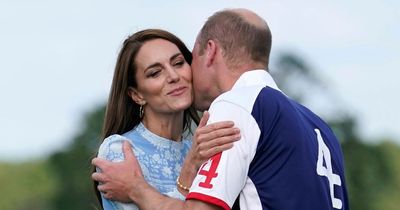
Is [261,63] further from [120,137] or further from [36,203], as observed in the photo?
[36,203]

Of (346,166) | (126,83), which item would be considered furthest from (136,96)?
(346,166)

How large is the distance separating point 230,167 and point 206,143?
0.23 m

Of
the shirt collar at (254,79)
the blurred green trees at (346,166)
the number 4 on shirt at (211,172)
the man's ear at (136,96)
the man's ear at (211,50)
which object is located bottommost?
the blurred green trees at (346,166)

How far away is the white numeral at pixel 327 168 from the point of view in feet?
26.4

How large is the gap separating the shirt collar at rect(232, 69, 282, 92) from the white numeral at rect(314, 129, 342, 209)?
38cm

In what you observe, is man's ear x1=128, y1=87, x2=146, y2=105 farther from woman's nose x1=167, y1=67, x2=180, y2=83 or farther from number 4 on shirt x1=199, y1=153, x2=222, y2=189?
number 4 on shirt x1=199, y1=153, x2=222, y2=189

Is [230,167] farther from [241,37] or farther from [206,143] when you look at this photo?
[241,37]

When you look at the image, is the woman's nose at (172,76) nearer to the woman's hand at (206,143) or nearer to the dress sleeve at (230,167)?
the woman's hand at (206,143)

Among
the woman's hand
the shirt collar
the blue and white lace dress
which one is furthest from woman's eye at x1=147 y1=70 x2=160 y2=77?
the shirt collar

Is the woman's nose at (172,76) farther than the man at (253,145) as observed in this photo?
Yes

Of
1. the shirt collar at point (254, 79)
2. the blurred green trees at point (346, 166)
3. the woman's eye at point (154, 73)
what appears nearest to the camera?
the shirt collar at point (254, 79)

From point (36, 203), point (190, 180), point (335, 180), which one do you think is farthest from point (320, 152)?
point (36, 203)

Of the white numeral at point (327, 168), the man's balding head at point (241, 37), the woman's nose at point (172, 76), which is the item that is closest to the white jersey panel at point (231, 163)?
the man's balding head at point (241, 37)

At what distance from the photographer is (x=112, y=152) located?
8523mm
